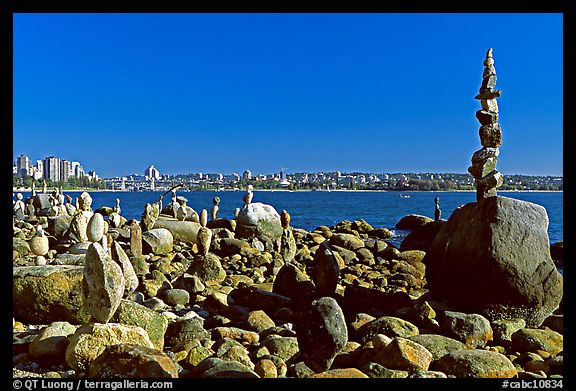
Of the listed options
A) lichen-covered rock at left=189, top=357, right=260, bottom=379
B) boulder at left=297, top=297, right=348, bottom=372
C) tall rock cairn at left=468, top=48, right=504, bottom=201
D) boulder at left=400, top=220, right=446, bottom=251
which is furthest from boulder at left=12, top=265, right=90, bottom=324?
boulder at left=400, top=220, right=446, bottom=251

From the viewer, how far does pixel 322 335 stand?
561 cm

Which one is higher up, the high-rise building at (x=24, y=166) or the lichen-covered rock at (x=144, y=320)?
the high-rise building at (x=24, y=166)

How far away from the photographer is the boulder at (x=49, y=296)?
22.1 ft

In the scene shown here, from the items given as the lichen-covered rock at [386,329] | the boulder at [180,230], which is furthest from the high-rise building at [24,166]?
the lichen-covered rock at [386,329]

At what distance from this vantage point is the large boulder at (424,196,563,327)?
771 centimetres

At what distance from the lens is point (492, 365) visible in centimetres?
560

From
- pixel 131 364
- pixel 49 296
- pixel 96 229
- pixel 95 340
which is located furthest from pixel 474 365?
pixel 96 229

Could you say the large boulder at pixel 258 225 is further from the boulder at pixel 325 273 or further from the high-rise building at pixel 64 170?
the high-rise building at pixel 64 170

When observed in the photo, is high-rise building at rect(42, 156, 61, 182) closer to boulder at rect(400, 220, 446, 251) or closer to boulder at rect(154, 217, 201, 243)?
boulder at rect(154, 217, 201, 243)

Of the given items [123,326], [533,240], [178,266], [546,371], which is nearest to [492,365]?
[546,371]

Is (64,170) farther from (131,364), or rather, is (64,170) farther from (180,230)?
(131,364)

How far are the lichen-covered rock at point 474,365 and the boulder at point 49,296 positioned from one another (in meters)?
4.30

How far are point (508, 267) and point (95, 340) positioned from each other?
18.4ft
